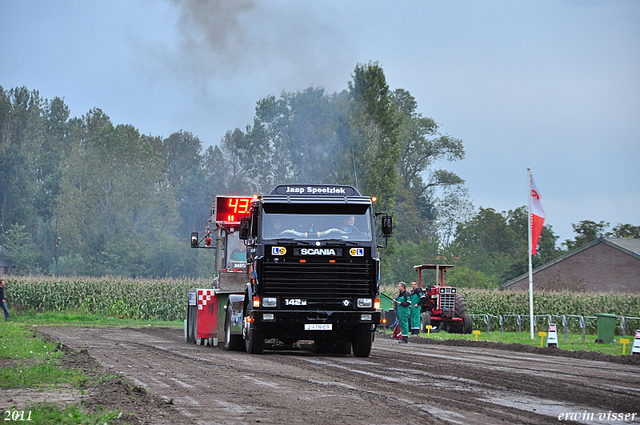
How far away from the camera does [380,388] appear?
9812 mm

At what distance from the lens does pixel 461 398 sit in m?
8.85

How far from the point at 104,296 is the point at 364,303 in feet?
94.0

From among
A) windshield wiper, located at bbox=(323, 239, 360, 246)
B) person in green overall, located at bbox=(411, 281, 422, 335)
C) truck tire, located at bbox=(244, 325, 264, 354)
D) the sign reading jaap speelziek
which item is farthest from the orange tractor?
windshield wiper, located at bbox=(323, 239, 360, 246)

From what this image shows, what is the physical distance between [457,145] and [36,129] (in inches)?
1867

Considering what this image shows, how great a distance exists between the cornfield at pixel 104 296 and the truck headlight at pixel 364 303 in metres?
26.1

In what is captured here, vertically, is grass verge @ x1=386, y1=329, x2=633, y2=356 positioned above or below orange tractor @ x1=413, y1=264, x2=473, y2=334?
below

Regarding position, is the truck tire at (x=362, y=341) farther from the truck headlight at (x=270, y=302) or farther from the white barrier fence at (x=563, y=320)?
the white barrier fence at (x=563, y=320)

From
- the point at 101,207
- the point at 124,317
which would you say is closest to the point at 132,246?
the point at 101,207

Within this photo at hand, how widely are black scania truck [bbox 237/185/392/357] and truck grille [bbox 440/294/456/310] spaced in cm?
1684

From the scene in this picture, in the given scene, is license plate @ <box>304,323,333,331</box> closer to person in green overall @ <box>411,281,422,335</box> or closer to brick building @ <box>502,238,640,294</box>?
person in green overall @ <box>411,281,422,335</box>

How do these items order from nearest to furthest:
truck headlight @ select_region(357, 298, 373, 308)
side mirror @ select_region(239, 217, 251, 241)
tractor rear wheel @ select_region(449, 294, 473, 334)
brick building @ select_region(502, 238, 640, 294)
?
truck headlight @ select_region(357, 298, 373, 308) < side mirror @ select_region(239, 217, 251, 241) < tractor rear wheel @ select_region(449, 294, 473, 334) < brick building @ select_region(502, 238, 640, 294)

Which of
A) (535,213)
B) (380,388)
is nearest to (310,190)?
(380,388)

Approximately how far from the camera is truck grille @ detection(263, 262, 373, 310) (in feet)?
47.6

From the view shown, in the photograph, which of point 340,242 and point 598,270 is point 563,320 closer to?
point 340,242
